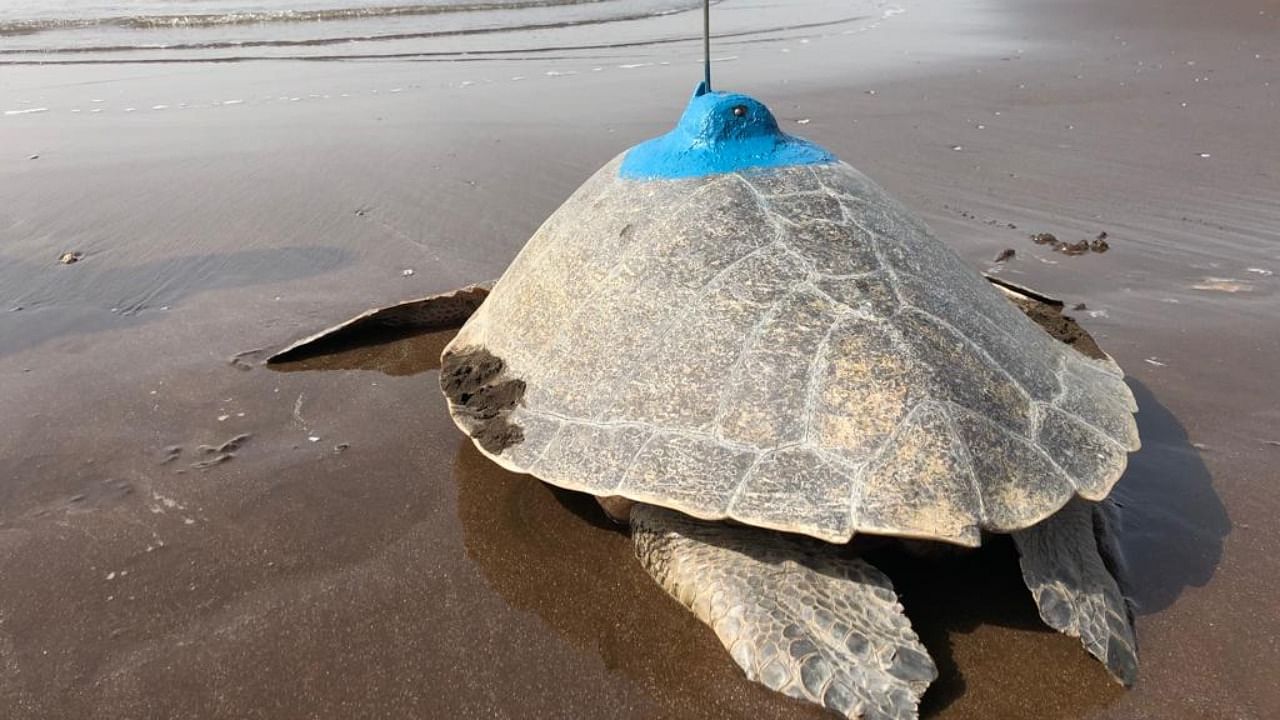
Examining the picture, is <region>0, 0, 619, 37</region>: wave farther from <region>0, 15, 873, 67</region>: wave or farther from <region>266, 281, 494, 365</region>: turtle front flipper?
<region>266, 281, 494, 365</region>: turtle front flipper

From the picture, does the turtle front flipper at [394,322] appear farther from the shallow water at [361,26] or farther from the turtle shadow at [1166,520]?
the shallow water at [361,26]

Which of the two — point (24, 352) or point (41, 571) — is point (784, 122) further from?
point (41, 571)

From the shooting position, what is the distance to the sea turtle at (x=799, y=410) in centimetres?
199

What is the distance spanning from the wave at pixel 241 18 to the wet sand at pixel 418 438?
7059 mm

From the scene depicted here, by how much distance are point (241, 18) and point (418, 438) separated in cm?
1384

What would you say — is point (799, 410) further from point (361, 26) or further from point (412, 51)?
Result: point (361, 26)

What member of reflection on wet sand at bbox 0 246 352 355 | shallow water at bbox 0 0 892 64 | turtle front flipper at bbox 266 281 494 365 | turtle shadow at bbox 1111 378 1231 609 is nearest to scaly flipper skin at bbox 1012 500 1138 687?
turtle shadow at bbox 1111 378 1231 609

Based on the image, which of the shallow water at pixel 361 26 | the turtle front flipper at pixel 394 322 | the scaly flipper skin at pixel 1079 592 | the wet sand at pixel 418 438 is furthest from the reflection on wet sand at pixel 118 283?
the shallow water at pixel 361 26

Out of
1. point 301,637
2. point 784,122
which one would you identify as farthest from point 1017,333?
point 784,122

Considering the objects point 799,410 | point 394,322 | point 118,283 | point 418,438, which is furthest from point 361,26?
point 799,410

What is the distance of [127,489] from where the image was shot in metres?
2.80

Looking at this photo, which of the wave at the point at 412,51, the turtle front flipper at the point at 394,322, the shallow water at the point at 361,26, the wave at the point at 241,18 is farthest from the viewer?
the wave at the point at 241,18

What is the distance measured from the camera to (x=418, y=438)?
10.3 ft

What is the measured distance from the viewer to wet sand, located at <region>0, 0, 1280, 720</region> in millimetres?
2111
